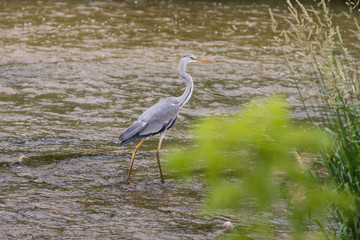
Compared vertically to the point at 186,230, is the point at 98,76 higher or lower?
lower

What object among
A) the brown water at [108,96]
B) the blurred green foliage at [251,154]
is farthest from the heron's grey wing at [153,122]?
the blurred green foliage at [251,154]

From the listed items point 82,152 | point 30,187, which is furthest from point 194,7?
point 30,187

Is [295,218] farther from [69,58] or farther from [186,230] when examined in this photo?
[69,58]

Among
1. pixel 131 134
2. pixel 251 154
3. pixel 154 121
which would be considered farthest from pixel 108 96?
pixel 251 154

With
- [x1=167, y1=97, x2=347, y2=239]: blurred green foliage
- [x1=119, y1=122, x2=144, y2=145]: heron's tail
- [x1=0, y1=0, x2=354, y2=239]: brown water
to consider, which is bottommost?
[x1=0, y1=0, x2=354, y2=239]: brown water

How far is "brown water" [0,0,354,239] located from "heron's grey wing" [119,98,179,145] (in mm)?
422

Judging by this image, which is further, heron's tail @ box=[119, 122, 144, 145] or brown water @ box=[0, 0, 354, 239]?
heron's tail @ box=[119, 122, 144, 145]

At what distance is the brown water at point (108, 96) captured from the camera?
4.57 metres

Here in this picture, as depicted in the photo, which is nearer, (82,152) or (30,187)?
(30,187)

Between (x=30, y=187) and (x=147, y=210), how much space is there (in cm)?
120

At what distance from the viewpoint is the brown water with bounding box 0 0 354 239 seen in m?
4.57

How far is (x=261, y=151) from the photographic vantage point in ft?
4.35

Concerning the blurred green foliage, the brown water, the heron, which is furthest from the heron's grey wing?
the blurred green foliage

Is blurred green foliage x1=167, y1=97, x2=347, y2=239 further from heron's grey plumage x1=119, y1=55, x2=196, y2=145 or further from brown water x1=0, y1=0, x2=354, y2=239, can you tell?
heron's grey plumage x1=119, y1=55, x2=196, y2=145
